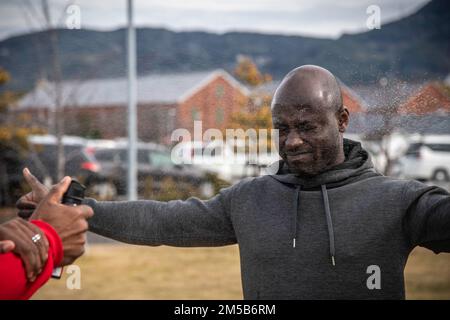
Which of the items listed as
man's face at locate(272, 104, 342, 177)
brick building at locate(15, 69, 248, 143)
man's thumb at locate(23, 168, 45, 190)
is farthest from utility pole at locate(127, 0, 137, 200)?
man's face at locate(272, 104, 342, 177)

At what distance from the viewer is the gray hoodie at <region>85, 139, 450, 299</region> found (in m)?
2.14

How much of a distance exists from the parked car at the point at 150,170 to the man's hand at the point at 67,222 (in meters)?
2.55

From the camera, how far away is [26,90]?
476 inches

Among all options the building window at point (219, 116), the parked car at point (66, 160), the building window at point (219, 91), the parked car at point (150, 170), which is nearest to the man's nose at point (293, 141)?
the building window at point (219, 116)

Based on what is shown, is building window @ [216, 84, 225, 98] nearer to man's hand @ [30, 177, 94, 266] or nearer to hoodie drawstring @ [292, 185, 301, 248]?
hoodie drawstring @ [292, 185, 301, 248]

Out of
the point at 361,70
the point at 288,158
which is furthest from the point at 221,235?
the point at 361,70

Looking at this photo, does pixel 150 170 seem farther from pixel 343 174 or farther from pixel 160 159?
pixel 343 174

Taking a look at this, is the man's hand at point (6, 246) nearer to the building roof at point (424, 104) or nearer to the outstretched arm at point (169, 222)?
the outstretched arm at point (169, 222)

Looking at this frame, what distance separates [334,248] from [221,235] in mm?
499

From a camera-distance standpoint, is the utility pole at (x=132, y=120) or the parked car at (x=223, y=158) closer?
the parked car at (x=223, y=158)

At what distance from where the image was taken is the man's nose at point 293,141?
89.4 inches

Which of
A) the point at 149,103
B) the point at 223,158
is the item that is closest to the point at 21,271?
the point at 223,158
